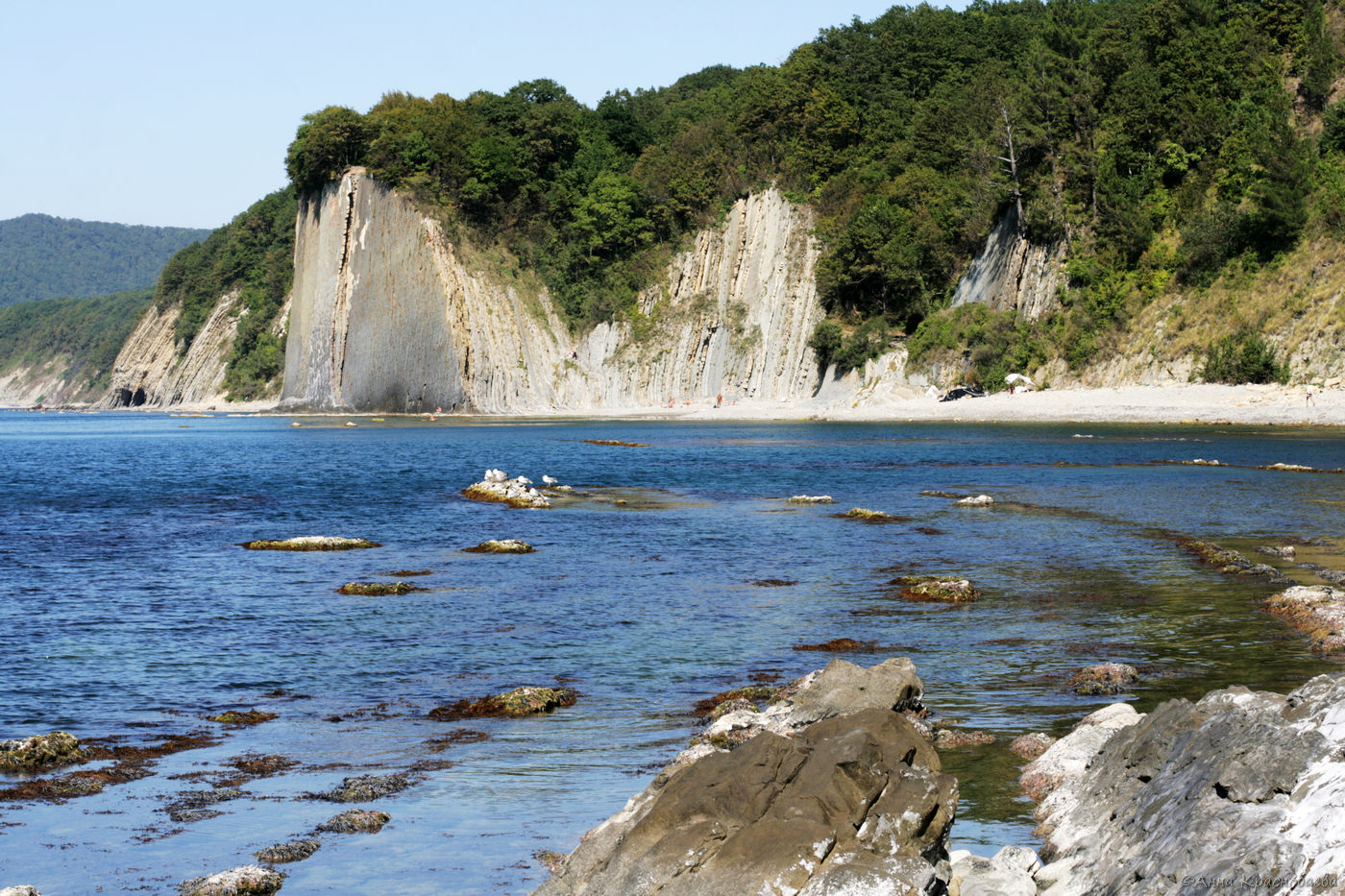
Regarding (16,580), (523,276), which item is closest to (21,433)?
(523,276)

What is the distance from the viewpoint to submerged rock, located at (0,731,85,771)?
34.8ft

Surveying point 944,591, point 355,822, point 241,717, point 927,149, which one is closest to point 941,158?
point 927,149

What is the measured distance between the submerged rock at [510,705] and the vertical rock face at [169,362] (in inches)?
5572

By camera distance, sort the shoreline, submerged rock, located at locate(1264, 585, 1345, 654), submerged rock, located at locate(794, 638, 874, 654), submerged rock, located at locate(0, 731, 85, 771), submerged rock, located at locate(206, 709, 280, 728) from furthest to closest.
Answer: the shoreline → submerged rock, located at locate(794, 638, 874, 654) → submerged rock, located at locate(1264, 585, 1345, 654) → submerged rock, located at locate(206, 709, 280, 728) → submerged rock, located at locate(0, 731, 85, 771)

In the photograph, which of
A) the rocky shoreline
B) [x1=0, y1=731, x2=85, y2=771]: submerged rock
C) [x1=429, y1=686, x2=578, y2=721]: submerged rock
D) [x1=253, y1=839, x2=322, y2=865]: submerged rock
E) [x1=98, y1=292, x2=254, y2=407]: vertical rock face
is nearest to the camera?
the rocky shoreline

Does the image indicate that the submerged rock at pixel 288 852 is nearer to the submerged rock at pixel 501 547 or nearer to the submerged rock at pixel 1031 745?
the submerged rock at pixel 1031 745

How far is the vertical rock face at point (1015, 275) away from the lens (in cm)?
7356

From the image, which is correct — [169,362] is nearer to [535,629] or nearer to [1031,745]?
[535,629]

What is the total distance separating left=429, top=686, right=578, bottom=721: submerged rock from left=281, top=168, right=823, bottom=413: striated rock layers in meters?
79.1

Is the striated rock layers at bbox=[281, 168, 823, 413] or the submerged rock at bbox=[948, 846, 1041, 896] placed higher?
the striated rock layers at bbox=[281, 168, 823, 413]

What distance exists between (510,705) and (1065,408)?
59.6m

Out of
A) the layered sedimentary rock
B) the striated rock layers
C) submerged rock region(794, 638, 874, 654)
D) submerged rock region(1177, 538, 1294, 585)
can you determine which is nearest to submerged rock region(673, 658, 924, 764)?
submerged rock region(794, 638, 874, 654)

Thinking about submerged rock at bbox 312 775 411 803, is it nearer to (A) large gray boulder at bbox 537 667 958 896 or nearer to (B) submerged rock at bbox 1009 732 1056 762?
(A) large gray boulder at bbox 537 667 958 896

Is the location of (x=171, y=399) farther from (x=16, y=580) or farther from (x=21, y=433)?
(x=16, y=580)
